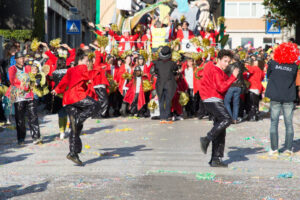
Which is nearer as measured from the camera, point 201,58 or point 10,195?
point 10,195

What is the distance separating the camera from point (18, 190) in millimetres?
7238

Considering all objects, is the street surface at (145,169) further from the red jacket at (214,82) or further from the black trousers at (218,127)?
the red jacket at (214,82)

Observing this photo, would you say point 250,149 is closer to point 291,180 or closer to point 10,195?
point 291,180

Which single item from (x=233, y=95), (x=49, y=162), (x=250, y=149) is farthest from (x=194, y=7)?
(x=49, y=162)

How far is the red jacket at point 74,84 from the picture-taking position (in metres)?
9.43

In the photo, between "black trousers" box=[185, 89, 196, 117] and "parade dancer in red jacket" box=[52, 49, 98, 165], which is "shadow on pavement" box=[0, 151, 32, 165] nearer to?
"parade dancer in red jacket" box=[52, 49, 98, 165]

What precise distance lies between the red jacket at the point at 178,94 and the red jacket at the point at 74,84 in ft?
24.1

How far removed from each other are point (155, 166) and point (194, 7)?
597 inches

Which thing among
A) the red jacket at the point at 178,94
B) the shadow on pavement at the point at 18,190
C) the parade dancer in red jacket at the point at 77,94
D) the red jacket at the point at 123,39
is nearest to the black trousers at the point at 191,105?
the red jacket at the point at 178,94

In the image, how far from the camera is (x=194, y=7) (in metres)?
23.4

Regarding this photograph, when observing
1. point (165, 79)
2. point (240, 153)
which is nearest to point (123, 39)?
point (165, 79)

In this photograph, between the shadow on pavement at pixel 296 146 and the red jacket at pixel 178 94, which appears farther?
the red jacket at pixel 178 94

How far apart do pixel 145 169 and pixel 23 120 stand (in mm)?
3816

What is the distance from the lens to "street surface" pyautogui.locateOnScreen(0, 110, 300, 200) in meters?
7.11
